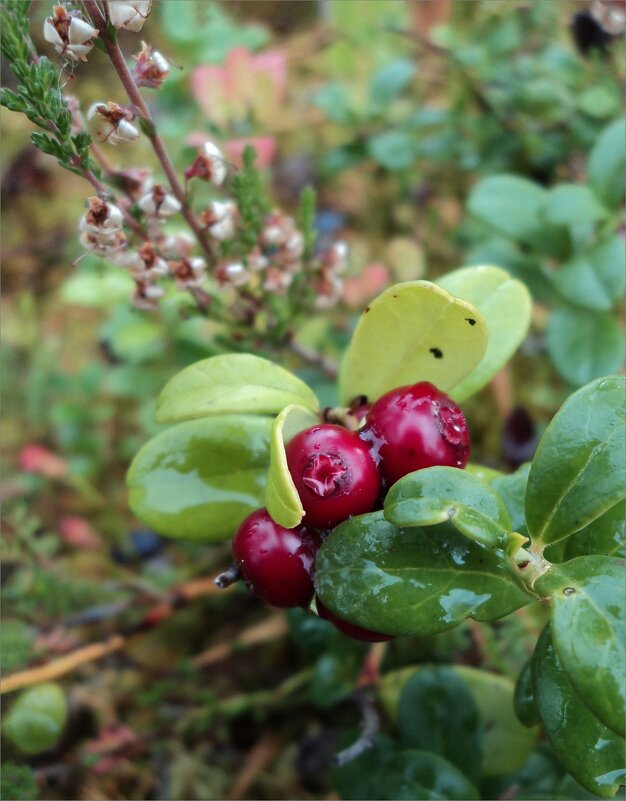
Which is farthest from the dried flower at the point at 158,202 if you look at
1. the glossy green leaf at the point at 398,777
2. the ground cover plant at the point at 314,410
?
the glossy green leaf at the point at 398,777

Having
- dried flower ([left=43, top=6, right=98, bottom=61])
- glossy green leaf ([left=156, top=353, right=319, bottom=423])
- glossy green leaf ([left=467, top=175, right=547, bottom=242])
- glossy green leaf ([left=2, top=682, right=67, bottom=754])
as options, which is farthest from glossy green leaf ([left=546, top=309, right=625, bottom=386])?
glossy green leaf ([left=2, top=682, right=67, bottom=754])

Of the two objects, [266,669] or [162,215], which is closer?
[162,215]

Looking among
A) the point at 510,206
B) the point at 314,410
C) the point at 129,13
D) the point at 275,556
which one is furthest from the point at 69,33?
the point at 510,206

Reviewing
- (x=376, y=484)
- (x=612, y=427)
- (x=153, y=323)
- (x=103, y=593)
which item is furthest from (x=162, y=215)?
(x=103, y=593)

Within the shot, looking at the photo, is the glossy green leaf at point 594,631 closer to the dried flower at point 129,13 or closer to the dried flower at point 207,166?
the dried flower at point 207,166

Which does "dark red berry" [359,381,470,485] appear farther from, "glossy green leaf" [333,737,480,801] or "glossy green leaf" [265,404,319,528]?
"glossy green leaf" [333,737,480,801]

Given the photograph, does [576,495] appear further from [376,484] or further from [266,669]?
[266,669]
